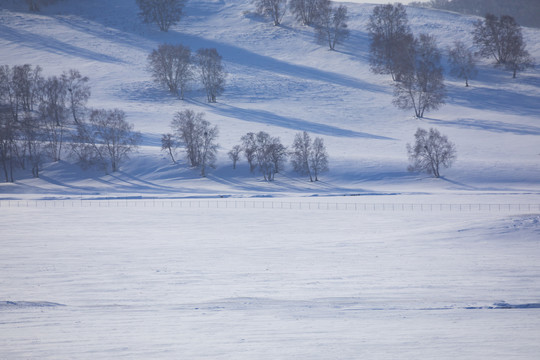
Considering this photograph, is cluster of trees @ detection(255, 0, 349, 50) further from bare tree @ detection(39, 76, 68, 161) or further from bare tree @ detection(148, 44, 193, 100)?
bare tree @ detection(39, 76, 68, 161)

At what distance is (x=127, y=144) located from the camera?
67438 millimetres

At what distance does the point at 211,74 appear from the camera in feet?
304

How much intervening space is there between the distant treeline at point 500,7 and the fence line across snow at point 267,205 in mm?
144720

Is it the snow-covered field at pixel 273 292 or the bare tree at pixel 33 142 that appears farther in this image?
the bare tree at pixel 33 142

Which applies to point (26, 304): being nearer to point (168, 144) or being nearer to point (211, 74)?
point (168, 144)

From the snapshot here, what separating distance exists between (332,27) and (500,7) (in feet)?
329

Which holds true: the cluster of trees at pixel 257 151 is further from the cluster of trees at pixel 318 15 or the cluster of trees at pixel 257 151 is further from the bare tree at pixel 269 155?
the cluster of trees at pixel 318 15

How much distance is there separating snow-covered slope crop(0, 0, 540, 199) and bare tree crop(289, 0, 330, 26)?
3.26 metres

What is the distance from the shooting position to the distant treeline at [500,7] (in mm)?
160750

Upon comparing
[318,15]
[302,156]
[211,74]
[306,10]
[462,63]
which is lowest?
[302,156]

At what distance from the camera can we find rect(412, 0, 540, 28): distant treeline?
161 metres

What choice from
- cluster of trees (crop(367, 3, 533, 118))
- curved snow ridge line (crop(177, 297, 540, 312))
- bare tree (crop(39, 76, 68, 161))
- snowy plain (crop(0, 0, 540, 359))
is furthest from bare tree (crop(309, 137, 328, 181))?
curved snow ridge line (crop(177, 297, 540, 312))

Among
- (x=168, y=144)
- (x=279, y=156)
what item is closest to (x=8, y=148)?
(x=168, y=144)

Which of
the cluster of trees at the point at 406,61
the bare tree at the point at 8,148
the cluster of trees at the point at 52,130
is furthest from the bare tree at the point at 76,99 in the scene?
the cluster of trees at the point at 406,61
